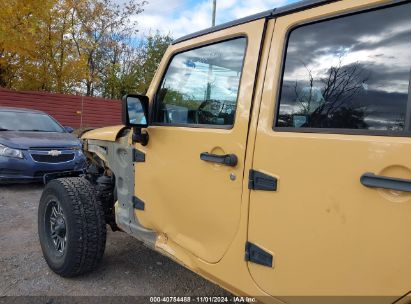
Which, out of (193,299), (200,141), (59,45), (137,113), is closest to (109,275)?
(193,299)

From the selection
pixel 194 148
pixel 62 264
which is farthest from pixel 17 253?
pixel 194 148

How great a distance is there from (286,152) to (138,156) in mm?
1410

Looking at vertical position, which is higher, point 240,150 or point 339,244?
point 240,150

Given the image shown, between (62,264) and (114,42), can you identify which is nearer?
(62,264)

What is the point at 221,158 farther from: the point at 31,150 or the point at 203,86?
the point at 31,150

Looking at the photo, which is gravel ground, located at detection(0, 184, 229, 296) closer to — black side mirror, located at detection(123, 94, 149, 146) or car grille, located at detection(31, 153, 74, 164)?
black side mirror, located at detection(123, 94, 149, 146)

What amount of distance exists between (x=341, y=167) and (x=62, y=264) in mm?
2632

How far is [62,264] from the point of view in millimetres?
3486

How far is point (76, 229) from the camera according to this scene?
337 cm

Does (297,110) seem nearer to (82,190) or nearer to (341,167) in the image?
(341,167)

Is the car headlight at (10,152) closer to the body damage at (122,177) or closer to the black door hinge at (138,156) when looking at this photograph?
the body damage at (122,177)

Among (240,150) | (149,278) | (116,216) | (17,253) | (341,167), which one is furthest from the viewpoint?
(17,253)

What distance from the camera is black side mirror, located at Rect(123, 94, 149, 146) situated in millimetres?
2848

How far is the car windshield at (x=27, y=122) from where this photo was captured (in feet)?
25.9
